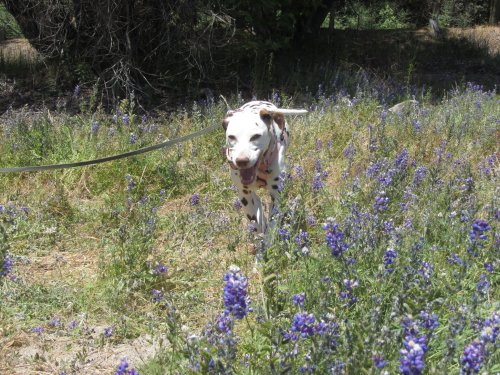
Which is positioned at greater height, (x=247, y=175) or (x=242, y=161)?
(x=242, y=161)

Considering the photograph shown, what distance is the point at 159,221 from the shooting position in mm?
5129

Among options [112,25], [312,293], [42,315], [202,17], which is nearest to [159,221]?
[42,315]

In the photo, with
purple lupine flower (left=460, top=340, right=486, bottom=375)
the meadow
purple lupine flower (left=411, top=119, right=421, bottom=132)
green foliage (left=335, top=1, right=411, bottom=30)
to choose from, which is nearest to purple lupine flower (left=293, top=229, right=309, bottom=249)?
the meadow

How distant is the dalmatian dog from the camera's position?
3.86 metres

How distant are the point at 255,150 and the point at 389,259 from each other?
1.46 meters

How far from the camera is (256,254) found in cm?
331

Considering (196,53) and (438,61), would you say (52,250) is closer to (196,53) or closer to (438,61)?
(196,53)

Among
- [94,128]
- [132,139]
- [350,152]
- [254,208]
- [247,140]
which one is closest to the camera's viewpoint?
[247,140]

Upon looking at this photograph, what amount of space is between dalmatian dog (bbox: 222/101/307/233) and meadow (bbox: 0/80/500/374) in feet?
0.74

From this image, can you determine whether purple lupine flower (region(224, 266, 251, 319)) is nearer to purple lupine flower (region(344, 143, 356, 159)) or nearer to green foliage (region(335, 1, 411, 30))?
purple lupine flower (region(344, 143, 356, 159))

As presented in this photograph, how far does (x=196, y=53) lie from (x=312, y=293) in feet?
24.3

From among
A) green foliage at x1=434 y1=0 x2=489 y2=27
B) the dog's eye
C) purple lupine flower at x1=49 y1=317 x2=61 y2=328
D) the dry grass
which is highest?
green foliage at x1=434 y1=0 x2=489 y2=27

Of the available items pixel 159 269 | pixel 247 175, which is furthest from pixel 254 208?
pixel 159 269

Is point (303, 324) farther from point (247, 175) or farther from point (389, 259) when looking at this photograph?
point (247, 175)
